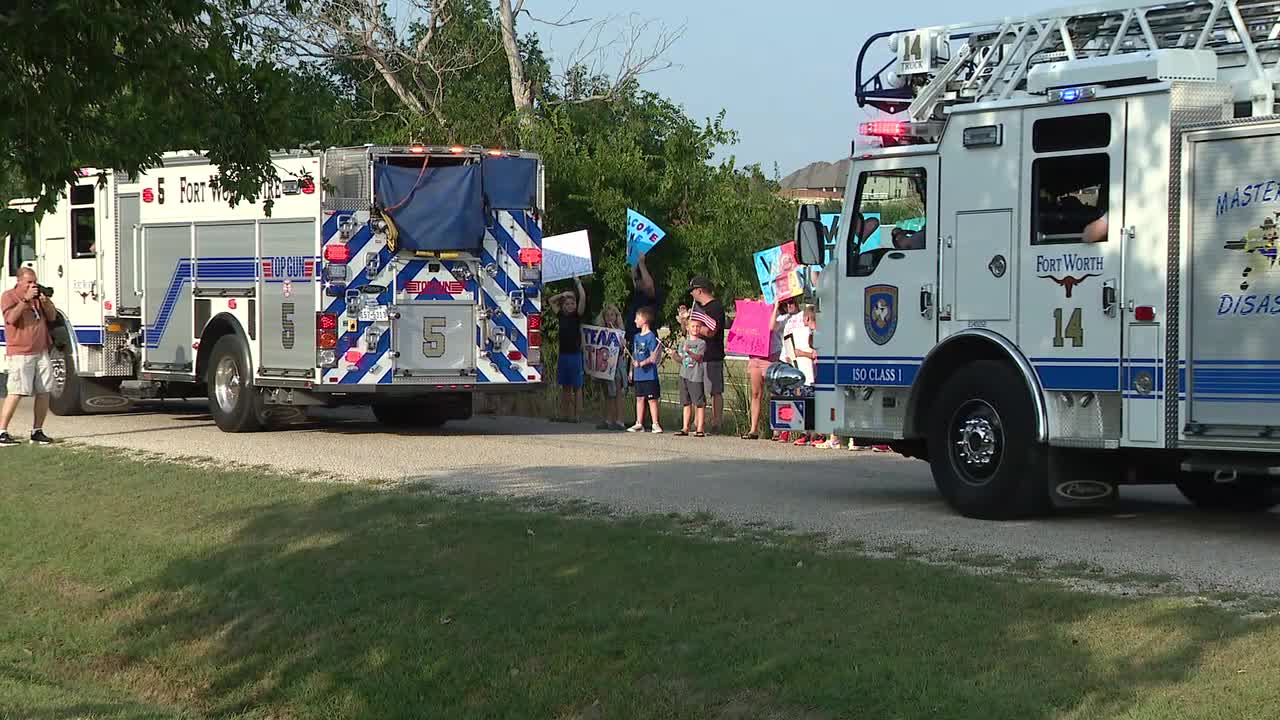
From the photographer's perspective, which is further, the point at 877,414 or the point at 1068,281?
the point at 877,414

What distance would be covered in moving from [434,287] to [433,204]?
3.03 feet

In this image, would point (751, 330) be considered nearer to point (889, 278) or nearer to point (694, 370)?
point (694, 370)

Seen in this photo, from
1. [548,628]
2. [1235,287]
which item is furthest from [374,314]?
[548,628]

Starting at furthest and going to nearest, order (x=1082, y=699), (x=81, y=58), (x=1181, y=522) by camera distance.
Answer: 1. (x=1181, y=522)
2. (x=81, y=58)
3. (x=1082, y=699)

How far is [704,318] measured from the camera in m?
20.3

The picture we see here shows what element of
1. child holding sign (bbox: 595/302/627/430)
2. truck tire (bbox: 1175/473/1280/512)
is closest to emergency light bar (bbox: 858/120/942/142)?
truck tire (bbox: 1175/473/1280/512)

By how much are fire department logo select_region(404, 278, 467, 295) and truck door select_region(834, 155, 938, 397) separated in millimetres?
6997

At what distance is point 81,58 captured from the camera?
793 cm

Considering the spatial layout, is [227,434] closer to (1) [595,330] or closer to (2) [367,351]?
(2) [367,351]

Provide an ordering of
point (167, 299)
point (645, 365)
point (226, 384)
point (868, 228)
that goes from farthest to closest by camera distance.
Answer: point (167, 299) → point (226, 384) → point (645, 365) → point (868, 228)

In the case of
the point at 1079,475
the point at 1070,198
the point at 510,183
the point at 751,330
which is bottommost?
the point at 1079,475

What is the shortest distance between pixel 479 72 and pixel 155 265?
21365mm

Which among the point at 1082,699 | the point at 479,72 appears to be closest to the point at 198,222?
the point at 1082,699

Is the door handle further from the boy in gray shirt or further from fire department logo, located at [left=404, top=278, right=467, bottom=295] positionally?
fire department logo, located at [left=404, top=278, right=467, bottom=295]
